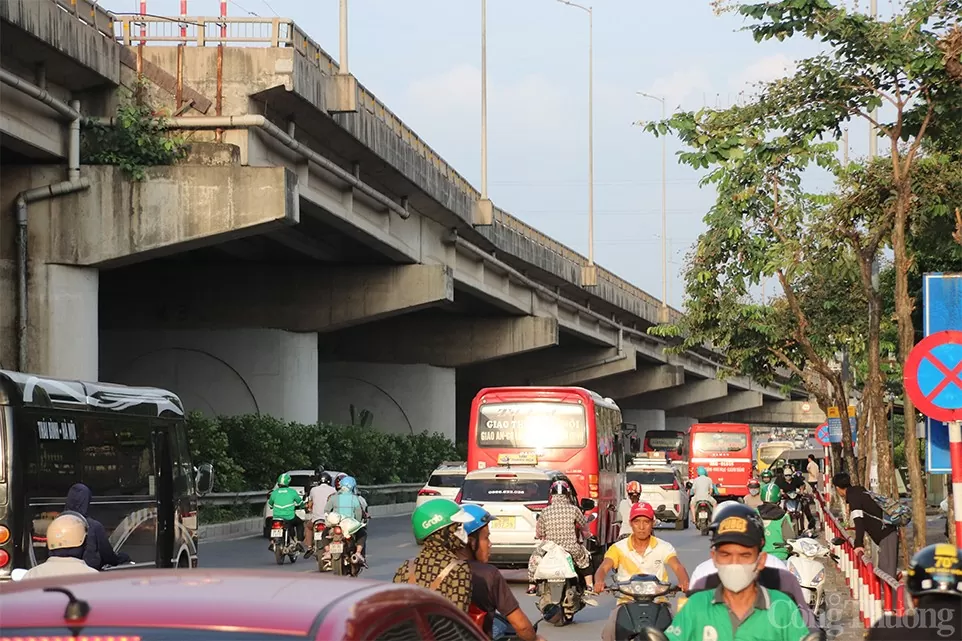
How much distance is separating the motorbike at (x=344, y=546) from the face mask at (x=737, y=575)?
1513cm

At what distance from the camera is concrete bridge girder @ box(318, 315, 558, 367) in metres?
55.2

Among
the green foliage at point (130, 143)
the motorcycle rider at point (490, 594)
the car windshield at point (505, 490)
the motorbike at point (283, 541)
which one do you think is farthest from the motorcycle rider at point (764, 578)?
the green foliage at point (130, 143)

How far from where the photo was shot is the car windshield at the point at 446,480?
3403 cm

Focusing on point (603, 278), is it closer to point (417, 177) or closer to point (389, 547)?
point (417, 177)

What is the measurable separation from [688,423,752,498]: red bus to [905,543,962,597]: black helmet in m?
51.6

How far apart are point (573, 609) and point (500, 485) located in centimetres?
574

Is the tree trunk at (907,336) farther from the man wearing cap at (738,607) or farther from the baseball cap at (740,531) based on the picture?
the man wearing cap at (738,607)

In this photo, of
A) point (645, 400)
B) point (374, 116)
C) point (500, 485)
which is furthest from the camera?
point (645, 400)

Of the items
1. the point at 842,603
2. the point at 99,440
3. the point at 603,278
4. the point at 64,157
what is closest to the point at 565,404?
the point at 64,157

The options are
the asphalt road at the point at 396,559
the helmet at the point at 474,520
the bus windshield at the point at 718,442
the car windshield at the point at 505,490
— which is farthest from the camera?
the bus windshield at the point at 718,442

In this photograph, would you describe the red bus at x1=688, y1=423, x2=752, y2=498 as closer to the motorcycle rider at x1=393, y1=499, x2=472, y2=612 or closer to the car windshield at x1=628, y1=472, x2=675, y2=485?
the car windshield at x1=628, y1=472, x2=675, y2=485

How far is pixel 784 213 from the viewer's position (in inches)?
1104

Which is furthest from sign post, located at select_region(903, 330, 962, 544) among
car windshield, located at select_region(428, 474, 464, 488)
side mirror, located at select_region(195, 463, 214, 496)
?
car windshield, located at select_region(428, 474, 464, 488)

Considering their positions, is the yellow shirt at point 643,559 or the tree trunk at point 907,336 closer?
the yellow shirt at point 643,559
